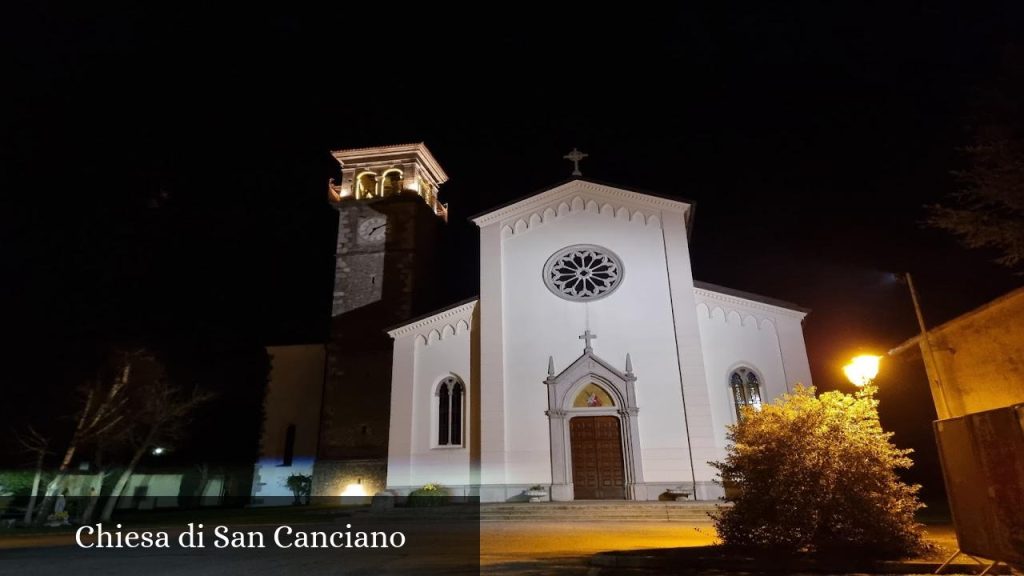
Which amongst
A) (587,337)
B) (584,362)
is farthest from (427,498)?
(587,337)

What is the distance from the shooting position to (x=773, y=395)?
55.1 ft

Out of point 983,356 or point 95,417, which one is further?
point 95,417

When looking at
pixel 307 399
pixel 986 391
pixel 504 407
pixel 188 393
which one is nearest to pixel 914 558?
pixel 986 391

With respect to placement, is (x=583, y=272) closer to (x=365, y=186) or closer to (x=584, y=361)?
(x=584, y=361)

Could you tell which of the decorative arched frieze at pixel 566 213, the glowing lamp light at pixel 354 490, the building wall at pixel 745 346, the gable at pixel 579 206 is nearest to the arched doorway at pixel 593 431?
the building wall at pixel 745 346

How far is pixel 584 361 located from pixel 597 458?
286 centimetres

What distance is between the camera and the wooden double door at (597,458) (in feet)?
54.0

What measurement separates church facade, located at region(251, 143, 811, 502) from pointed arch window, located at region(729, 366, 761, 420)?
4 cm

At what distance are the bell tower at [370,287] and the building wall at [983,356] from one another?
57.8ft

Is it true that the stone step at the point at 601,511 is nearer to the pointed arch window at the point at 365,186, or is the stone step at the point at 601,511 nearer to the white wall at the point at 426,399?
the white wall at the point at 426,399

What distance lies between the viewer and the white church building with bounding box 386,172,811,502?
653 inches

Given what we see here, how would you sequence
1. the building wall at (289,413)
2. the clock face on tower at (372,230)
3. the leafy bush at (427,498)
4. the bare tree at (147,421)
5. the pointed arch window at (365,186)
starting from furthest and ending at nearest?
1. the pointed arch window at (365,186)
2. the clock face on tower at (372,230)
3. the building wall at (289,413)
4. the bare tree at (147,421)
5. the leafy bush at (427,498)

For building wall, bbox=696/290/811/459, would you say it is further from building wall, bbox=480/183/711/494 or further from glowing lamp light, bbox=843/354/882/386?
glowing lamp light, bbox=843/354/882/386

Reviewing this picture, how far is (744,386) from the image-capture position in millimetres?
17250
